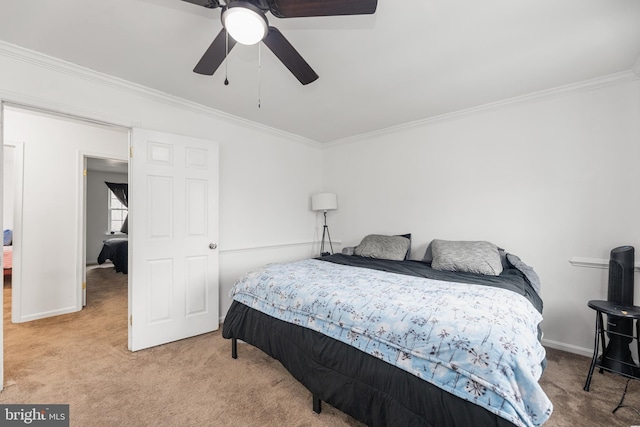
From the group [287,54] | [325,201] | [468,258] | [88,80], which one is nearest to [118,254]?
[88,80]

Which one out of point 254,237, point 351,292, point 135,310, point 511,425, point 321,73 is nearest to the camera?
point 511,425

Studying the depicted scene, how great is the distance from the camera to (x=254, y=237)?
3498mm

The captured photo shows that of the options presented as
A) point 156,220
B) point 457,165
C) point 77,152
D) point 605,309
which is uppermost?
point 77,152

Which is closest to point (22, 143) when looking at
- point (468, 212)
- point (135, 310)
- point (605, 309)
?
point (135, 310)

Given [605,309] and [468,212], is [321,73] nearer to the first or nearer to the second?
[468,212]

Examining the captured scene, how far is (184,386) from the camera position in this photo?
1941 mm

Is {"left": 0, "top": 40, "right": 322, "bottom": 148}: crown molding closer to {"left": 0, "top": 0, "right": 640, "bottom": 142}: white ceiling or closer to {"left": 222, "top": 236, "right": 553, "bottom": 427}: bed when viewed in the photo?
{"left": 0, "top": 0, "right": 640, "bottom": 142}: white ceiling

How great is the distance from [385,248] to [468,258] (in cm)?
92

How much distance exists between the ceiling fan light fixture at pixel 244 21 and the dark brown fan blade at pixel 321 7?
0.34 ft

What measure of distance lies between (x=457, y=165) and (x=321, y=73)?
189cm

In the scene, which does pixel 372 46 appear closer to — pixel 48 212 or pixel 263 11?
pixel 263 11

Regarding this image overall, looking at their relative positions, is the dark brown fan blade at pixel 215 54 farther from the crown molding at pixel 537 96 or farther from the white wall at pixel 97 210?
the white wall at pixel 97 210

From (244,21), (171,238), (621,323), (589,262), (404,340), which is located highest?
(244,21)

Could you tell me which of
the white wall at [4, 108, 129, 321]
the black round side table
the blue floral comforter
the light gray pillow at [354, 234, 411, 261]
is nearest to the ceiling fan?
the blue floral comforter
